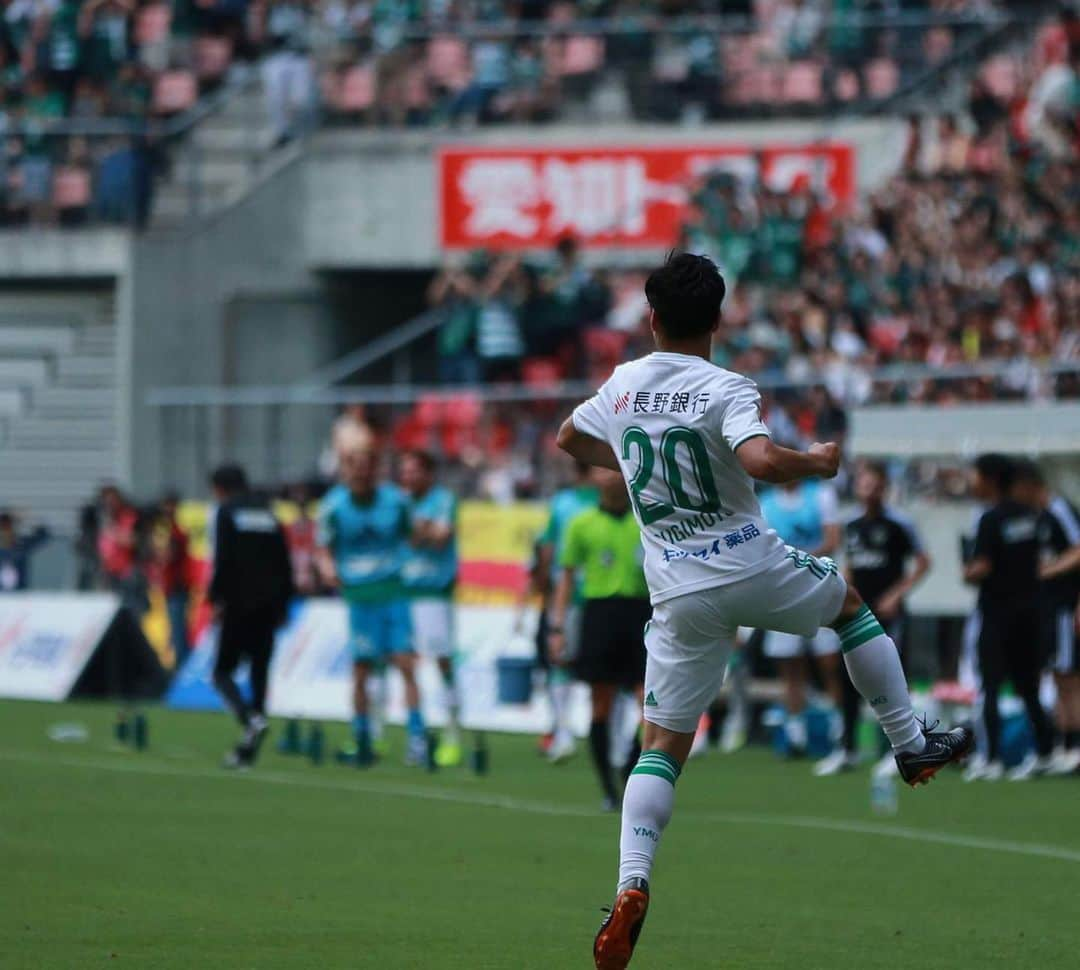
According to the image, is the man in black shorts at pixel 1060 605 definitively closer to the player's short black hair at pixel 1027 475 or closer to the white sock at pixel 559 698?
the player's short black hair at pixel 1027 475

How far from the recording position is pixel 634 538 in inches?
612

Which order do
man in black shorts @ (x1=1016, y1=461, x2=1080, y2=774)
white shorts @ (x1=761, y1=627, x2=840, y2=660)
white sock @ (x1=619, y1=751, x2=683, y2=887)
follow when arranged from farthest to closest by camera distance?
white shorts @ (x1=761, y1=627, x2=840, y2=660) → man in black shorts @ (x1=1016, y1=461, x2=1080, y2=774) → white sock @ (x1=619, y1=751, x2=683, y2=887)

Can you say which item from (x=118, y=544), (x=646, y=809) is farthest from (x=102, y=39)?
(x=646, y=809)

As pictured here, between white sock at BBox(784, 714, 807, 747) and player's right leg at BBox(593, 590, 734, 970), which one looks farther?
white sock at BBox(784, 714, 807, 747)

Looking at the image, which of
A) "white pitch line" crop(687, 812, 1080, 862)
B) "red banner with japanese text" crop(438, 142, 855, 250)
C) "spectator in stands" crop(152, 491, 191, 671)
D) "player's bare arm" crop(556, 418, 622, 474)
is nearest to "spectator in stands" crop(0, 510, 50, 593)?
"spectator in stands" crop(152, 491, 191, 671)

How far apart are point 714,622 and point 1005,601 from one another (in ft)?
32.1

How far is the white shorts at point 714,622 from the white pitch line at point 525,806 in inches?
164

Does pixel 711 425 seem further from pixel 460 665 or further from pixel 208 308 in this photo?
pixel 208 308

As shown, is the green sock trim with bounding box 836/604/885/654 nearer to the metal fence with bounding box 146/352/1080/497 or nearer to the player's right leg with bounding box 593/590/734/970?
the player's right leg with bounding box 593/590/734/970

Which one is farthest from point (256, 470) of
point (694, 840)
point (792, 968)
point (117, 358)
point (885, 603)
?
point (792, 968)

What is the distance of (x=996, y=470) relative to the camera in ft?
57.9

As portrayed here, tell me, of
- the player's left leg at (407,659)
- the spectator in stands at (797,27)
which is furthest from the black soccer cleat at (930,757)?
the spectator in stands at (797,27)

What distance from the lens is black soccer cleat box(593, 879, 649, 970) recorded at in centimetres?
775

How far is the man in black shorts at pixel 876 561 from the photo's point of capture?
1838cm
